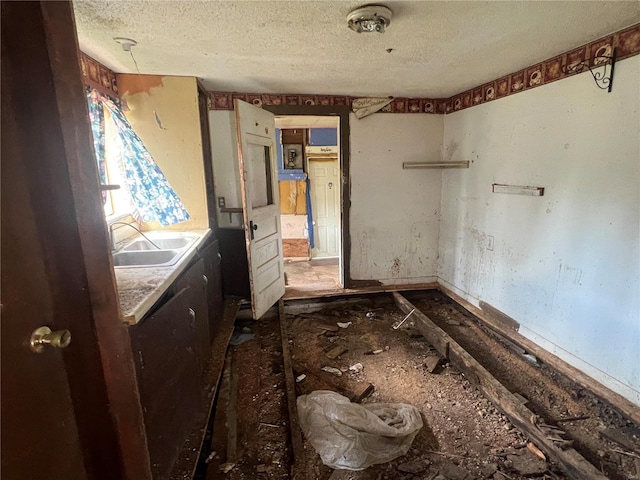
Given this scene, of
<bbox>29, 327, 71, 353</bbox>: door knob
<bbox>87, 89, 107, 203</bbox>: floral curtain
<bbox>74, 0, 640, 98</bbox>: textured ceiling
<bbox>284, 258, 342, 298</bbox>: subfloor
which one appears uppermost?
<bbox>74, 0, 640, 98</bbox>: textured ceiling

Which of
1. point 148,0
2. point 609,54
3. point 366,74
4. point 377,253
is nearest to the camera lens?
point 148,0

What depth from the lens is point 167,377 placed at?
4.73ft

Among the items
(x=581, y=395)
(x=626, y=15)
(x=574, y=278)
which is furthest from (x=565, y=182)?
(x=581, y=395)

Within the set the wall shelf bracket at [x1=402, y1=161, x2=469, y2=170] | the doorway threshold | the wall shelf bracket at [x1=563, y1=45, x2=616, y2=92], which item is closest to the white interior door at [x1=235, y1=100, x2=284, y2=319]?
the doorway threshold

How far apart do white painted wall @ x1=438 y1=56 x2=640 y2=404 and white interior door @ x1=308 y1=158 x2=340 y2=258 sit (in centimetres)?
260

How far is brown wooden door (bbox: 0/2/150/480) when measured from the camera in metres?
0.80

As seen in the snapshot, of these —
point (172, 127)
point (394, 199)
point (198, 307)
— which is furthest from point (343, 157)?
point (198, 307)

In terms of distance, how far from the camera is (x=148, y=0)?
4.70 feet

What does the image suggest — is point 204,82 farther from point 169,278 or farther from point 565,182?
point 565,182

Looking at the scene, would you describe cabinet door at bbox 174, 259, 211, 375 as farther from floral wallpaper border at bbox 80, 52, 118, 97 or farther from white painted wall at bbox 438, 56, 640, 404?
white painted wall at bbox 438, 56, 640, 404

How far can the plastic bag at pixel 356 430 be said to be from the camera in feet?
5.53

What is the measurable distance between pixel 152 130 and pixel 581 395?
372 centimetres

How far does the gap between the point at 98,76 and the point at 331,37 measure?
1725 millimetres

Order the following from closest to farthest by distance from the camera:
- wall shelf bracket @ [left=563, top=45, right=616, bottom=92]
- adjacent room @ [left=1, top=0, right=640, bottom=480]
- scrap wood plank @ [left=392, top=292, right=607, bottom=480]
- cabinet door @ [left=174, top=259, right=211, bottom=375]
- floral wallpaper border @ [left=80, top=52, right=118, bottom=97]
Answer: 1. adjacent room @ [left=1, top=0, right=640, bottom=480]
2. scrap wood plank @ [left=392, top=292, right=607, bottom=480]
3. cabinet door @ [left=174, top=259, right=211, bottom=375]
4. wall shelf bracket @ [left=563, top=45, right=616, bottom=92]
5. floral wallpaper border @ [left=80, top=52, right=118, bottom=97]
